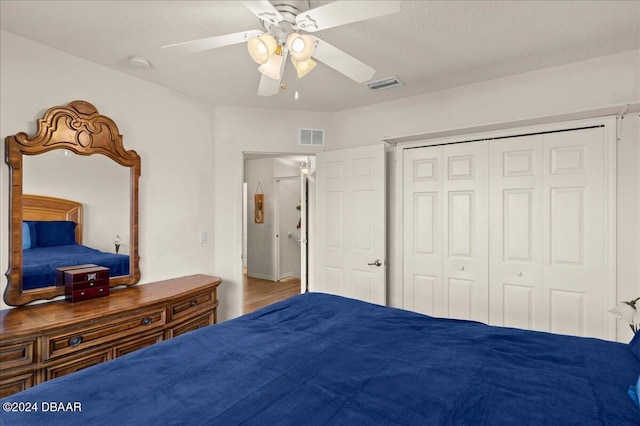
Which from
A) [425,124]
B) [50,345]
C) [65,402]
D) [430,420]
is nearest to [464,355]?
[430,420]

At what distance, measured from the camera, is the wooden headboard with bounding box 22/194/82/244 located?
2180 millimetres

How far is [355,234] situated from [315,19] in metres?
2.23

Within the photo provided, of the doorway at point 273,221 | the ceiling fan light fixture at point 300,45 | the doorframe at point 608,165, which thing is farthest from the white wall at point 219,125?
the doorway at point 273,221

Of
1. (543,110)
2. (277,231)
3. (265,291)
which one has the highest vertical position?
(543,110)

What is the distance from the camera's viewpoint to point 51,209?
230cm

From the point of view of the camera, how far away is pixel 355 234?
3.42m

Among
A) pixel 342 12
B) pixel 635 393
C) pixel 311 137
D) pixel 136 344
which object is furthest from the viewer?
pixel 311 137

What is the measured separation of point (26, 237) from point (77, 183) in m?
0.48

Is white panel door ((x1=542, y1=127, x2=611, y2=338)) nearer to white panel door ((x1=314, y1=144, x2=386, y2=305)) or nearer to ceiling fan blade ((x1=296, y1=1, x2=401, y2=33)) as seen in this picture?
white panel door ((x1=314, y1=144, x2=386, y2=305))

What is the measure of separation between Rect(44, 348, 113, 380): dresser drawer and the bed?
62 centimetres

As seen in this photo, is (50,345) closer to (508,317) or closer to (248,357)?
(248,357)

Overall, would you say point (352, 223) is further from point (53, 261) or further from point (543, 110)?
point (53, 261)

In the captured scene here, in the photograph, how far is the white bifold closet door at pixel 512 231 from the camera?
2.37 meters

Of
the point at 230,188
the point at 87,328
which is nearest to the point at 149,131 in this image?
the point at 230,188
